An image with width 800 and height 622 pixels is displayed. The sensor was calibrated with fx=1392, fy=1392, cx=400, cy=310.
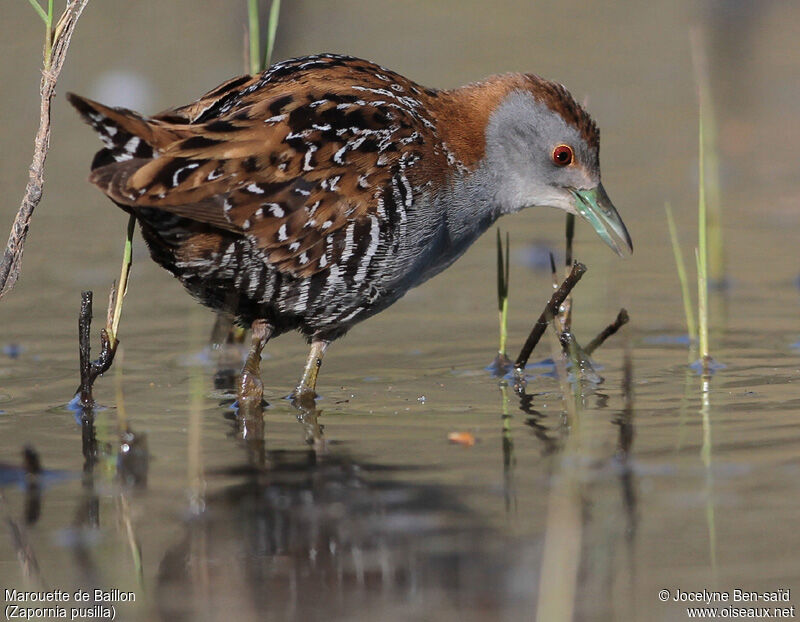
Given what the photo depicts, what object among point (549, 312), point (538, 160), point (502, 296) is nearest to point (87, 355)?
point (502, 296)

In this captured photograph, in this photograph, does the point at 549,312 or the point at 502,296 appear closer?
the point at 549,312

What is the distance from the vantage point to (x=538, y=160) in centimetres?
655

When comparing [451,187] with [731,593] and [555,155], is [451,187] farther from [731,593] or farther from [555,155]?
[731,593]

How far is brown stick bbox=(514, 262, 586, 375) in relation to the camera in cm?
621

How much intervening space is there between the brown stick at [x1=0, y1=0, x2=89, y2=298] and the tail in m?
0.38

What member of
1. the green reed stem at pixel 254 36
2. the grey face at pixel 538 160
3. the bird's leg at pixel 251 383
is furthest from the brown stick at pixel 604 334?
the green reed stem at pixel 254 36

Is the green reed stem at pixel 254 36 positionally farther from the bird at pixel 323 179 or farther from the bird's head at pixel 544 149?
the bird's head at pixel 544 149

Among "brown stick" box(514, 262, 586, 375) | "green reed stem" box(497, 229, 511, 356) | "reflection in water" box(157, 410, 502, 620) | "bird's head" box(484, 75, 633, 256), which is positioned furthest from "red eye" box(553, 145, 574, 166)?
"reflection in water" box(157, 410, 502, 620)

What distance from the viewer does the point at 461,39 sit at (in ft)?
46.7

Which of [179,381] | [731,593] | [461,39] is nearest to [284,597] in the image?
[731,593]

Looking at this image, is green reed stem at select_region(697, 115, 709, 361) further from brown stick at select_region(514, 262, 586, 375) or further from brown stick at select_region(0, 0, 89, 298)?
brown stick at select_region(0, 0, 89, 298)

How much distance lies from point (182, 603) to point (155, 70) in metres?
9.98

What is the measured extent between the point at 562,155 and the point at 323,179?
4.71ft

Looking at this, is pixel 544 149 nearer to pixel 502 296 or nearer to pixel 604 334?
pixel 502 296
